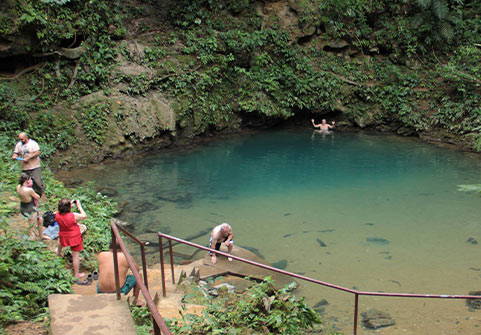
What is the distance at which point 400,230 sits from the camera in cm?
1046

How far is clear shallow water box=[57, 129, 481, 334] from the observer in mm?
8266

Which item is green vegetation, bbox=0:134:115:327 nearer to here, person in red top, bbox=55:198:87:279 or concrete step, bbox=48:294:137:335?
person in red top, bbox=55:198:87:279

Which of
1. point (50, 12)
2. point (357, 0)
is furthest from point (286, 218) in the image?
point (357, 0)

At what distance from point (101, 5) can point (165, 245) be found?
10.6 metres

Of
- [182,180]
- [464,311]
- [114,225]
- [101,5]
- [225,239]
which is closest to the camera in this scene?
[114,225]

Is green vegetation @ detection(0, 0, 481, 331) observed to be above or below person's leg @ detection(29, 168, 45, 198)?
Result: above

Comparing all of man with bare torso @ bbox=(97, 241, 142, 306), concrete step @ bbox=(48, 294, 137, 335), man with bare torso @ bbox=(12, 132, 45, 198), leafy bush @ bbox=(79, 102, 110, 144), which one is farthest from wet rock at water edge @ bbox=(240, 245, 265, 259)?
leafy bush @ bbox=(79, 102, 110, 144)

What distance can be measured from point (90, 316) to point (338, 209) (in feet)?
29.0

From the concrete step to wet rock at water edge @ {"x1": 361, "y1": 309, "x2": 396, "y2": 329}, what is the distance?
14.9 ft

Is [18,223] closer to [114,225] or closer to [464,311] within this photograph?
[114,225]

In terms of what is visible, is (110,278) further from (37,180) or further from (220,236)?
(37,180)

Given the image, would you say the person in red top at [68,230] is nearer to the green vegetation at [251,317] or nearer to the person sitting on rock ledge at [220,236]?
the green vegetation at [251,317]

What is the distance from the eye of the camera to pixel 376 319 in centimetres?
707

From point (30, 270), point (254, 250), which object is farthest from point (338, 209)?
point (30, 270)
